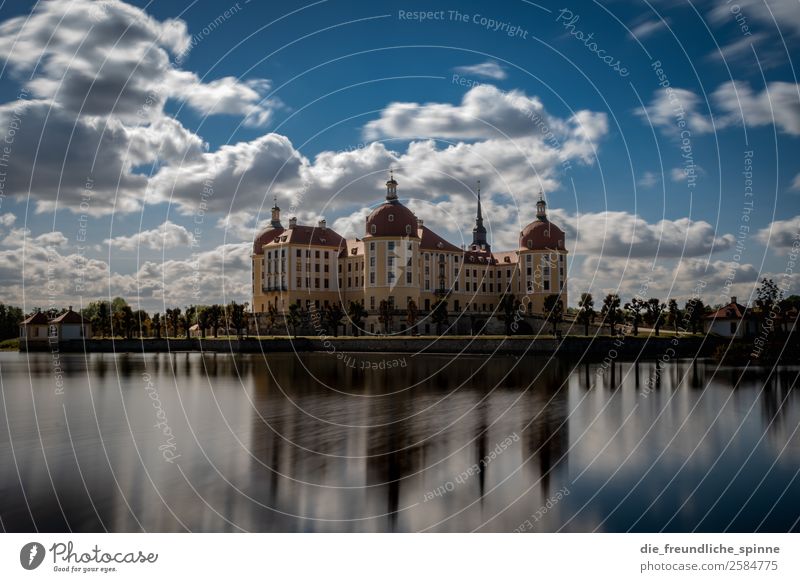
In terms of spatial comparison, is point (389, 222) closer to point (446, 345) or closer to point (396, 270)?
point (396, 270)

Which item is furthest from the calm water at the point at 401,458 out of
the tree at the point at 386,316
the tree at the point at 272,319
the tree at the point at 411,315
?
the tree at the point at 272,319

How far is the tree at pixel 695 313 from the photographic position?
230 ft

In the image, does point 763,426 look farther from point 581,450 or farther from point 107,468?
point 107,468

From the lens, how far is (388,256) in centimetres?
8969

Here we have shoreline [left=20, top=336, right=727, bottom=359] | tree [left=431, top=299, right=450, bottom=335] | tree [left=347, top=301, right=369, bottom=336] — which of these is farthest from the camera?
tree [left=347, top=301, right=369, bottom=336]

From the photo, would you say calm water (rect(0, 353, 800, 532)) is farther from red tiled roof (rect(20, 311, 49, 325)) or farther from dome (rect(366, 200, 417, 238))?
red tiled roof (rect(20, 311, 49, 325))

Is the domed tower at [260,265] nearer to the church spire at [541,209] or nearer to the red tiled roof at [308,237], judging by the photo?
the red tiled roof at [308,237]

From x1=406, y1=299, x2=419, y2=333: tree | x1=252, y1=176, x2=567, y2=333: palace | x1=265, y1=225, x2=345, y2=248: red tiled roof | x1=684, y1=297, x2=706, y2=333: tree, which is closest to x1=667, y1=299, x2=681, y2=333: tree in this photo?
x1=684, y1=297, x2=706, y2=333: tree

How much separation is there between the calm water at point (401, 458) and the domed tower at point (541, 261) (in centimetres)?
5525

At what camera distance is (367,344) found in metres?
74.1

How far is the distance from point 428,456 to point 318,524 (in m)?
6.44

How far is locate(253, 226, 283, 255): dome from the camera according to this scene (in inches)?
3981

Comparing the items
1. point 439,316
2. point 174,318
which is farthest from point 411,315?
point 174,318

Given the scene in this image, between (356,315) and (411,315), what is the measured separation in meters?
6.73
